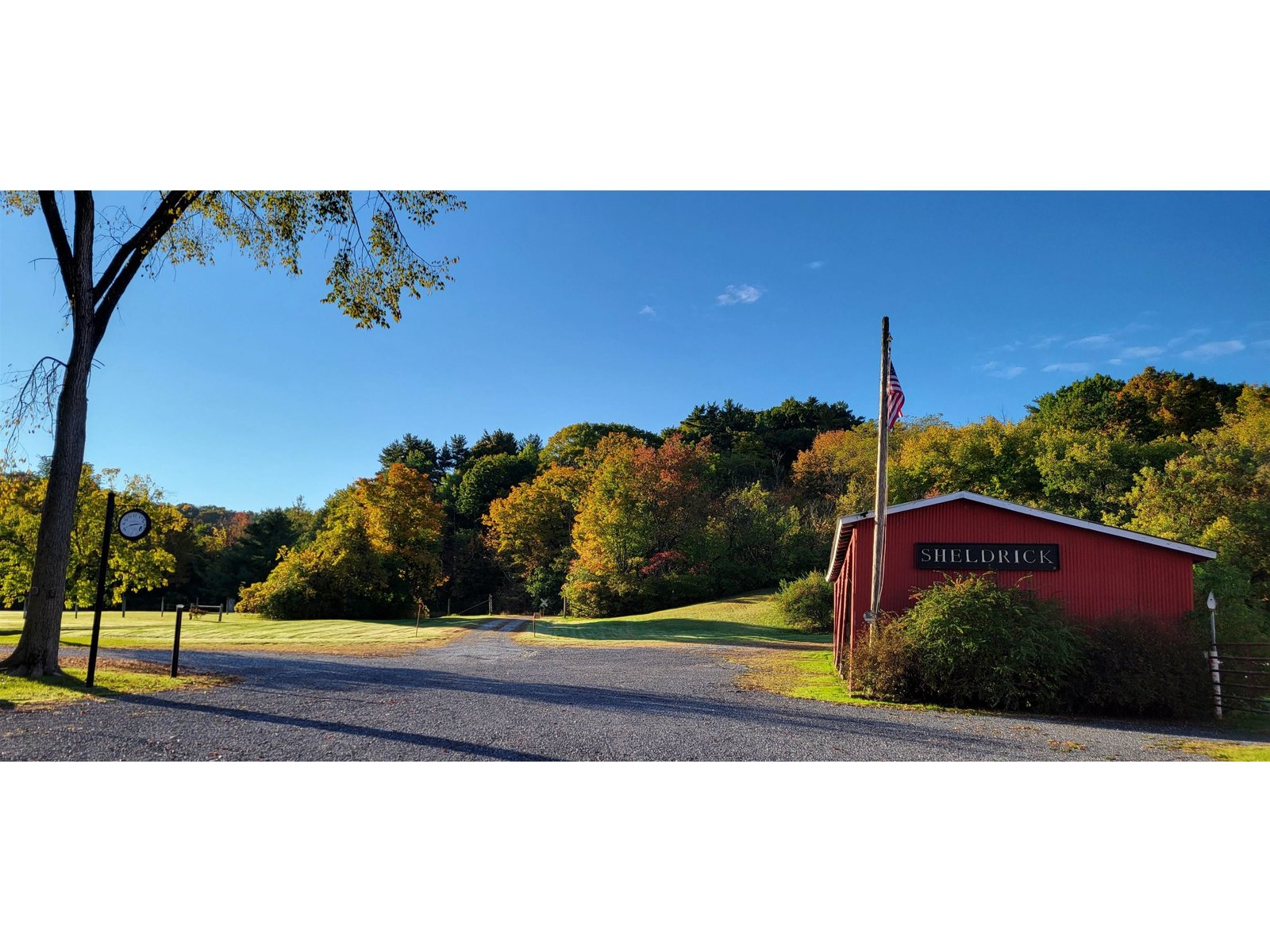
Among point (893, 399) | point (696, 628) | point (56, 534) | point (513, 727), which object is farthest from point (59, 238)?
point (696, 628)

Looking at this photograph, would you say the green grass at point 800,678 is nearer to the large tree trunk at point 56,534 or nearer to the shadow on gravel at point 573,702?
the shadow on gravel at point 573,702

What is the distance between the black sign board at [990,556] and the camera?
10.0 metres

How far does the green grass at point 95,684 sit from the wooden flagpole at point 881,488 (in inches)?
359

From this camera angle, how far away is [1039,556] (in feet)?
32.8

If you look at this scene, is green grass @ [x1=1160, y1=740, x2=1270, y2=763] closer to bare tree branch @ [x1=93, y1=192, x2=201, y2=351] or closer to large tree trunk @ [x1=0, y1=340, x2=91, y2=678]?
large tree trunk @ [x1=0, y1=340, x2=91, y2=678]

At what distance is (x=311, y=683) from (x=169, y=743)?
3.81m

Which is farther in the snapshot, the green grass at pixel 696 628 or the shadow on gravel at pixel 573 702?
the green grass at pixel 696 628

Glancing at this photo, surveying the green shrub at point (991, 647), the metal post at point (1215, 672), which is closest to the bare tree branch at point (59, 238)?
the green shrub at point (991, 647)

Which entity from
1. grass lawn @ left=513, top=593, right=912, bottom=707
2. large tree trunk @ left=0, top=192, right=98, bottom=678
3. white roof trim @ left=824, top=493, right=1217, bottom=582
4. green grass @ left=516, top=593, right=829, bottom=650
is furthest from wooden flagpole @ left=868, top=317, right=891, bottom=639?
large tree trunk @ left=0, top=192, right=98, bottom=678

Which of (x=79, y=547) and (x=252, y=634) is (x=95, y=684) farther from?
(x=252, y=634)

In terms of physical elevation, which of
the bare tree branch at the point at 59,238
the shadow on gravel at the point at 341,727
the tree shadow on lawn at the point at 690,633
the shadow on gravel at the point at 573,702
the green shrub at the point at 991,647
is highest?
the bare tree branch at the point at 59,238

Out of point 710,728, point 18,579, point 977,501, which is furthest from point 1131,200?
point 18,579
